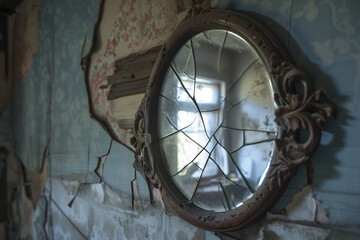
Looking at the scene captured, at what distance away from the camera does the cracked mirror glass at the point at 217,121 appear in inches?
30.9

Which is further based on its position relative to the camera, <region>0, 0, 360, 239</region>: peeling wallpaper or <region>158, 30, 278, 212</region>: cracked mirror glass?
<region>158, 30, 278, 212</region>: cracked mirror glass

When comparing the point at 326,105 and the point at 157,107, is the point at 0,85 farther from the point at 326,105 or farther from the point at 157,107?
the point at 326,105

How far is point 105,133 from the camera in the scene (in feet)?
4.59

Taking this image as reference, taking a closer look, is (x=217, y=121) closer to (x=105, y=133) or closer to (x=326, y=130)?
(x=326, y=130)

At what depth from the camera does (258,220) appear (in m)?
0.80

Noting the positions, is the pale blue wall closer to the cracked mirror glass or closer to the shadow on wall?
the shadow on wall

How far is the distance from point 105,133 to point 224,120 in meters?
0.74

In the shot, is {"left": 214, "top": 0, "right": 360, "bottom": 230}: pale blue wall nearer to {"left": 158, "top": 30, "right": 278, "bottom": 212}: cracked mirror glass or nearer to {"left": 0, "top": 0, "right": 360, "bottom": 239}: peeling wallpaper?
{"left": 0, "top": 0, "right": 360, "bottom": 239}: peeling wallpaper

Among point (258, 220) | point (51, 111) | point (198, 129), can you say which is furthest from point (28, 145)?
point (258, 220)

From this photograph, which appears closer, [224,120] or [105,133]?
[224,120]

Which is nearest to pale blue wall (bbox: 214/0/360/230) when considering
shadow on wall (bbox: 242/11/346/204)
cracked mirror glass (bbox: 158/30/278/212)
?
shadow on wall (bbox: 242/11/346/204)

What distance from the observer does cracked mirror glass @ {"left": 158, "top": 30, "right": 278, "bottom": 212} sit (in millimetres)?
784

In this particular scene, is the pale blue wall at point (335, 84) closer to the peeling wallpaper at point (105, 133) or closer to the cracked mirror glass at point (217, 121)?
the peeling wallpaper at point (105, 133)

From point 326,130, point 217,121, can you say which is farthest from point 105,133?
point 326,130
